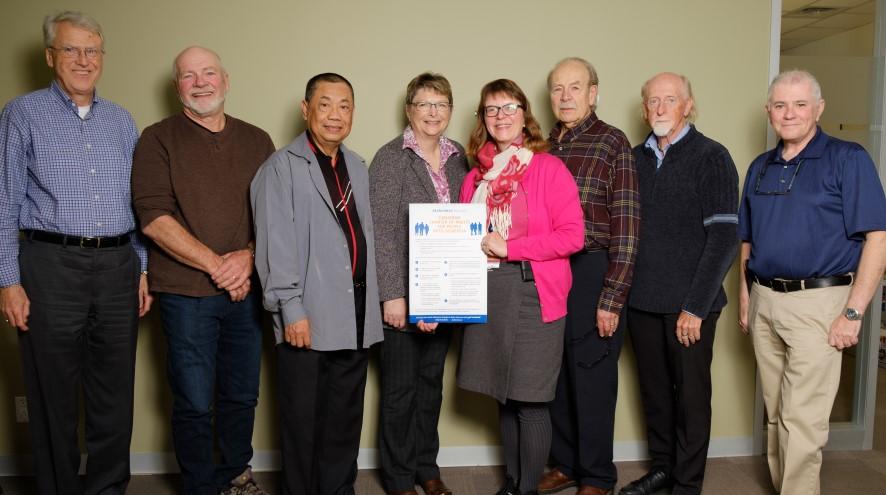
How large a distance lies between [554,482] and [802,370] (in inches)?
45.6

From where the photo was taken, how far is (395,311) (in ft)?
8.59

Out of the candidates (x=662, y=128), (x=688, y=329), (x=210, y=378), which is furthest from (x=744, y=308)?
(x=210, y=378)

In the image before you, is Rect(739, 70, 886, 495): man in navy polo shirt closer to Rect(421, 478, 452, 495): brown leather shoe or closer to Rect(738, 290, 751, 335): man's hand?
Rect(738, 290, 751, 335): man's hand

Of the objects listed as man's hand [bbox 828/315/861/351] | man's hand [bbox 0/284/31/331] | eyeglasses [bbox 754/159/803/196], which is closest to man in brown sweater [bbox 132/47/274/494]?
man's hand [bbox 0/284/31/331]

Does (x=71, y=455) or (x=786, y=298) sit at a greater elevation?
(x=786, y=298)

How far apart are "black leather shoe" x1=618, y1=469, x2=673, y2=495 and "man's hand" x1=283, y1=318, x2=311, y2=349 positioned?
1.57m

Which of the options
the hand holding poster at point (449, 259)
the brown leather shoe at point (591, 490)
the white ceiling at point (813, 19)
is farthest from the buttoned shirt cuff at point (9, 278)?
the white ceiling at point (813, 19)

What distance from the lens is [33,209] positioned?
7.97 ft

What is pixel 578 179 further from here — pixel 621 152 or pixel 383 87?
pixel 383 87

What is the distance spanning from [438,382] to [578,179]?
108cm

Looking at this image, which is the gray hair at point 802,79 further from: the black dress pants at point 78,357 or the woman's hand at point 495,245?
the black dress pants at point 78,357

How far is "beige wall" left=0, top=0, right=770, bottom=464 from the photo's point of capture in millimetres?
3049

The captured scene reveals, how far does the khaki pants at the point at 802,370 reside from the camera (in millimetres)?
2434

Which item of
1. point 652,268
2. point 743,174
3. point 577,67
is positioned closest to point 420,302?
point 652,268
